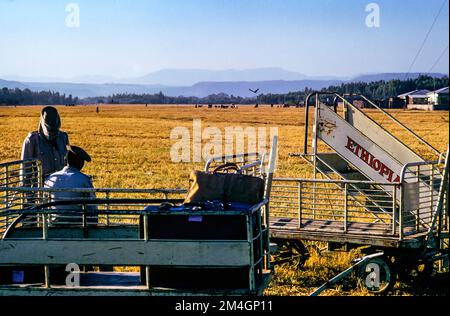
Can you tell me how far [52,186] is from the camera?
319 inches

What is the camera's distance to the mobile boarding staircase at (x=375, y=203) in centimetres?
880

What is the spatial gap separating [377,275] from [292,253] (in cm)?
167

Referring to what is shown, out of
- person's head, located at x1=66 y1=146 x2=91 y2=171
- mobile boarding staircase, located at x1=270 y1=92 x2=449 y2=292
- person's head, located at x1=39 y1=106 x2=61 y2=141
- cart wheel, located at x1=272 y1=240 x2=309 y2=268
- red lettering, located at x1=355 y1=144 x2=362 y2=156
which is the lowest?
cart wheel, located at x1=272 y1=240 x2=309 y2=268

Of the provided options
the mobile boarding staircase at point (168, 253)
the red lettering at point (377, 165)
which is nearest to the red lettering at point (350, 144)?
the red lettering at point (377, 165)

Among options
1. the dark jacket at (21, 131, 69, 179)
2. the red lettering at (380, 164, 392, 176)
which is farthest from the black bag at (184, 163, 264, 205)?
the red lettering at (380, 164, 392, 176)

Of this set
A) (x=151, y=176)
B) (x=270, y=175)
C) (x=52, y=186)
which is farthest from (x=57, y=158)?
(x=151, y=176)

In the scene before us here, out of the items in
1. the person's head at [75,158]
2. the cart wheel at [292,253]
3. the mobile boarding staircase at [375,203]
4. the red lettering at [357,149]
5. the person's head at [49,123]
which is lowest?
the cart wheel at [292,253]

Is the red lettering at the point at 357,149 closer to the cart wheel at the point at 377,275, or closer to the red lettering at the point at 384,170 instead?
the red lettering at the point at 384,170

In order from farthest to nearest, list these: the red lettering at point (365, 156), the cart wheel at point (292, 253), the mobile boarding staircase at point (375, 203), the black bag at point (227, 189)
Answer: the red lettering at point (365, 156), the cart wheel at point (292, 253), the mobile boarding staircase at point (375, 203), the black bag at point (227, 189)

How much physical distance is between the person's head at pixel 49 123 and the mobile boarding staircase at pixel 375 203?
10.5ft

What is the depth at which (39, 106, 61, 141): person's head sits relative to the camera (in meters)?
9.67

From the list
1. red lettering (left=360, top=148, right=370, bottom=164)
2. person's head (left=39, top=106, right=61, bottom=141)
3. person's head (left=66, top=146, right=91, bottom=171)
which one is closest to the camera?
person's head (left=66, top=146, right=91, bottom=171)

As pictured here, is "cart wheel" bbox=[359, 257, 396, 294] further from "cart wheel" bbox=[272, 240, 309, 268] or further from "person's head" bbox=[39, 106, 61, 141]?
"person's head" bbox=[39, 106, 61, 141]

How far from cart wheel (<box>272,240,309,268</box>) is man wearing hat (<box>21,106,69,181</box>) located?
340 centimetres
